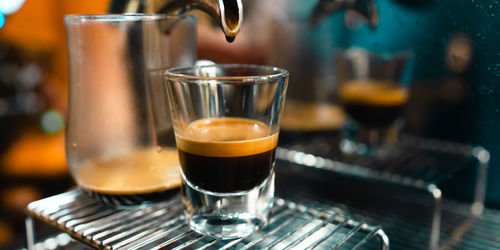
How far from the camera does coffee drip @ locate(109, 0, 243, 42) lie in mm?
363

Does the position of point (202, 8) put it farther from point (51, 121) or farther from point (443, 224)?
point (51, 121)

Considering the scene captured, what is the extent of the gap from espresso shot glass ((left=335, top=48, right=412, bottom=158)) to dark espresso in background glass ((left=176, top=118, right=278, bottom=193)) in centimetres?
29

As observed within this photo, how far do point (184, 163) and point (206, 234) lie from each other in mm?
63

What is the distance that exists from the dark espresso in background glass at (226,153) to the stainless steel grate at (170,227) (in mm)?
46

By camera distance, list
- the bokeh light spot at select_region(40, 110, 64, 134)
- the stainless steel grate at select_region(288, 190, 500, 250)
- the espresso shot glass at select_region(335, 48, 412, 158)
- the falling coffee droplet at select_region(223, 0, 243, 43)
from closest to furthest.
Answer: the falling coffee droplet at select_region(223, 0, 243, 43), the stainless steel grate at select_region(288, 190, 500, 250), the espresso shot glass at select_region(335, 48, 412, 158), the bokeh light spot at select_region(40, 110, 64, 134)

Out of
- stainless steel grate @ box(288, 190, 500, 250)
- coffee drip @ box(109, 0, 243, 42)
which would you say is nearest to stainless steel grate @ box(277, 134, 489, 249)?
stainless steel grate @ box(288, 190, 500, 250)

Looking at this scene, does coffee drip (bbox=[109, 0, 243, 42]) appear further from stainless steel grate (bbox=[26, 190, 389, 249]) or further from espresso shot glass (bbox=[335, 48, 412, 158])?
espresso shot glass (bbox=[335, 48, 412, 158])

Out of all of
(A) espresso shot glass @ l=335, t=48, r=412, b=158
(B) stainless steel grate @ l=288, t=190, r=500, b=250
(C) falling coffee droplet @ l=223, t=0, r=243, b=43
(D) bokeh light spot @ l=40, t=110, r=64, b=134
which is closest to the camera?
(C) falling coffee droplet @ l=223, t=0, r=243, b=43

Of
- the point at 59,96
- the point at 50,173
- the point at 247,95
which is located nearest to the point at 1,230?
the point at 50,173

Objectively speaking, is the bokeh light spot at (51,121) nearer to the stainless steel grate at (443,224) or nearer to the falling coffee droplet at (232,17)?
the stainless steel grate at (443,224)

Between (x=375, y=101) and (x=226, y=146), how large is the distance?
0.34m

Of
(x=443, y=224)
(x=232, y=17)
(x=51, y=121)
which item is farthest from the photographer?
(x=51, y=121)

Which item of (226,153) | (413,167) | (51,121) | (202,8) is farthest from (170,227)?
(51,121)

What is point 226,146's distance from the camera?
0.37m
